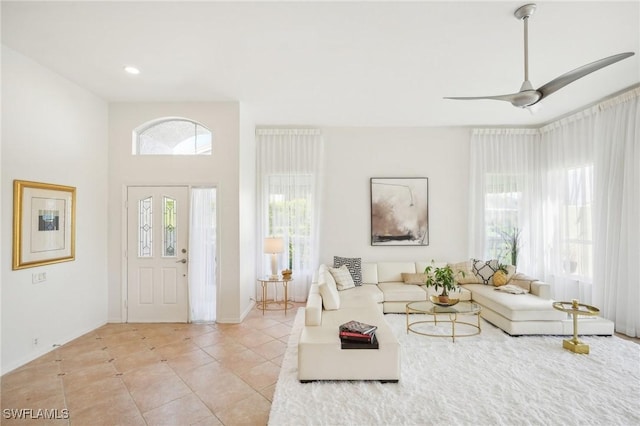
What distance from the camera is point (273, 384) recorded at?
110 inches

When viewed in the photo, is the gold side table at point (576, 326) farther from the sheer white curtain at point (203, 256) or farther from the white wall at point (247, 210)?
the sheer white curtain at point (203, 256)

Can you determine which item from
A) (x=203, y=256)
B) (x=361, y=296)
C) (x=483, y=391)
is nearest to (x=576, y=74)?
(x=483, y=391)

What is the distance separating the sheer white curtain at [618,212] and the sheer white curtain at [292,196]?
4208mm

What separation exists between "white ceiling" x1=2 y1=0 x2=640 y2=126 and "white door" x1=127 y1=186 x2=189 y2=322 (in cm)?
149

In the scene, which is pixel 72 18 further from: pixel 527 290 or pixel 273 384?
pixel 527 290

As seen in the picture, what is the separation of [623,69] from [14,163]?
6676 mm

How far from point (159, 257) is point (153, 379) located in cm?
197

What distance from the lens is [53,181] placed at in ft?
11.7

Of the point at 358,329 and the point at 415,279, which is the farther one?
the point at 415,279

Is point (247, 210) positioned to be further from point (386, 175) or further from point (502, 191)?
point (502, 191)

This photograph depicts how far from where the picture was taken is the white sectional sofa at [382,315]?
277cm

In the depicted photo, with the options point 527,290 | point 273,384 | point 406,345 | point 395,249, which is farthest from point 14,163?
point 527,290

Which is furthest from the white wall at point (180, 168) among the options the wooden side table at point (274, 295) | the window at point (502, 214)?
the window at point (502, 214)

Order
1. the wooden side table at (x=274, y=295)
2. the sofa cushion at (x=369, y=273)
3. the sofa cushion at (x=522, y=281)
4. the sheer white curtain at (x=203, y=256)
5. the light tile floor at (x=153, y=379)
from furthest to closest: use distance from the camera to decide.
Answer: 1. the sofa cushion at (x=369, y=273)
2. the wooden side table at (x=274, y=295)
3. the sofa cushion at (x=522, y=281)
4. the sheer white curtain at (x=203, y=256)
5. the light tile floor at (x=153, y=379)
